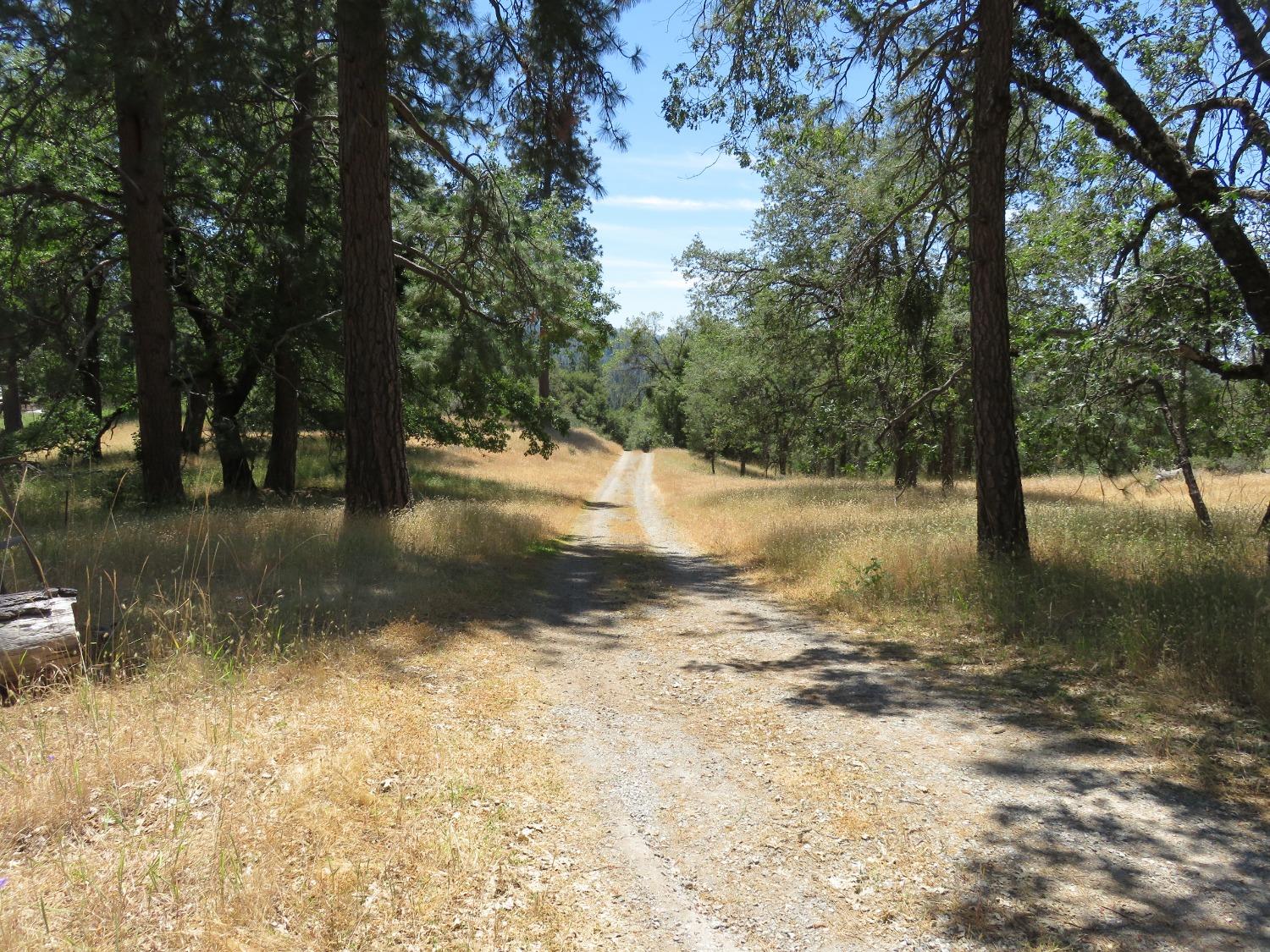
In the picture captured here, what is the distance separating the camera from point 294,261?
12.7 metres

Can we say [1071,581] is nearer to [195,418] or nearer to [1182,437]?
[1182,437]

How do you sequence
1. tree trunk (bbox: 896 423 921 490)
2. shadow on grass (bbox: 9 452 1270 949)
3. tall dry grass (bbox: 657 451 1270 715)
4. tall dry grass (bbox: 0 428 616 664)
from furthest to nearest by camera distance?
1. tree trunk (bbox: 896 423 921 490)
2. tall dry grass (bbox: 0 428 616 664)
3. tall dry grass (bbox: 657 451 1270 715)
4. shadow on grass (bbox: 9 452 1270 949)

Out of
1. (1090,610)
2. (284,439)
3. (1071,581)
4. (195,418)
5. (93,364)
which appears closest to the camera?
(1090,610)

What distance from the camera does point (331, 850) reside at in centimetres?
292

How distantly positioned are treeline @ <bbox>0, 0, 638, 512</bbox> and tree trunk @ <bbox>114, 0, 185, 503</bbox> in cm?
4

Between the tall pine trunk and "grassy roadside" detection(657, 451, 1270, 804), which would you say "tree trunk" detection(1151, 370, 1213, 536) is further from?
the tall pine trunk

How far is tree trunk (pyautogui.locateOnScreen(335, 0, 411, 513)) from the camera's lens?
957 centimetres

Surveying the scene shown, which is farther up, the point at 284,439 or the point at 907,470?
the point at 284,439

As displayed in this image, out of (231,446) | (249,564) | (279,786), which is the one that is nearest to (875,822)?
(279,786)

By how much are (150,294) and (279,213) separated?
11.1 ft

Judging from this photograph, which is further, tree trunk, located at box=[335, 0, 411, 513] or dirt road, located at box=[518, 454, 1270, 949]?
tree trunk, located at box=[335, 0, 411, 513]

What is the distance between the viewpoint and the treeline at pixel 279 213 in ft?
28.2

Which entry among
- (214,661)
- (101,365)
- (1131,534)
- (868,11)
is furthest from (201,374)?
(1131,534)

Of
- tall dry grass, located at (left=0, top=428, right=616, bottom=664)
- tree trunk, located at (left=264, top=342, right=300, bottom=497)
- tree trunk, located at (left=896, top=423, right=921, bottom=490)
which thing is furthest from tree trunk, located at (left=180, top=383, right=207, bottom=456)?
tree trunk, located at (left=896, top=423, right=921, bottom=490)
